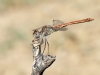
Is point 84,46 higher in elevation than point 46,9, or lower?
lower

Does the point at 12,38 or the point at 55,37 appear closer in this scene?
the point at 55,37

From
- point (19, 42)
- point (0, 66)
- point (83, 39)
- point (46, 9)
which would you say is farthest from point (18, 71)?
point (46, 9)

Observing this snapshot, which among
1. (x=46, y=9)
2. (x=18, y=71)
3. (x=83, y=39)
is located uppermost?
(x=46, y=9)

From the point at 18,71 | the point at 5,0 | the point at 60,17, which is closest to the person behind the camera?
the point at 18,71

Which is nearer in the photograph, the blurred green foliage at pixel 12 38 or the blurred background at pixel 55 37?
the blurred background at pixel 55 37

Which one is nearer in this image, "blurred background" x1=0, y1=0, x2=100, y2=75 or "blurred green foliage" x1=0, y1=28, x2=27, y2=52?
"blurred background" x1=0, y1=0, x2=100, y2=75

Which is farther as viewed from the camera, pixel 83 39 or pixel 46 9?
pixel 46 9

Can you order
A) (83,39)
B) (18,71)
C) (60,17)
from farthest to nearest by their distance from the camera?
(60,17), (83,39), (18,71)

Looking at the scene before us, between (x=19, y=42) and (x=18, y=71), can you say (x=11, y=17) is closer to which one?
(x=19, y=42)
